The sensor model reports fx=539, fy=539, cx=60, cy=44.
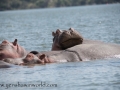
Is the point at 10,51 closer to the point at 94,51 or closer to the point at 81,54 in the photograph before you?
the point at 81,54

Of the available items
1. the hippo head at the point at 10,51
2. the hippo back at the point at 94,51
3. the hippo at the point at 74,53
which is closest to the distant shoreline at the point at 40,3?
the hippo at the point at 74,53

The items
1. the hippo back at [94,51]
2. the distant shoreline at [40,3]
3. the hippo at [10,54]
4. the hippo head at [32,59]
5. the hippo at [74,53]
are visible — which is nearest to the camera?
the hippo at [10,54]

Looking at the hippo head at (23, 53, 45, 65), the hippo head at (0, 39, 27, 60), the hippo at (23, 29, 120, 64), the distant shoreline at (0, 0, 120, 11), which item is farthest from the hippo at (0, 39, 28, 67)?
the distant shoreline at (0, 0, 120, 11)

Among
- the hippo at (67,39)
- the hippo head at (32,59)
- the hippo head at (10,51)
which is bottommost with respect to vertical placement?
the hippo head at (32,59)

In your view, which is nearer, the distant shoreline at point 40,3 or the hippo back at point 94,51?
the hippo back at point 94,51

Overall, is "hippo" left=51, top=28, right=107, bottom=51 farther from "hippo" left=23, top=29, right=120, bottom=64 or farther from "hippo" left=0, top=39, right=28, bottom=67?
"hippo" left=0, top=39, right=28, bottom=67

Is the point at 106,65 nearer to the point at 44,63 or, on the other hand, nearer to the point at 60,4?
the point at 44,63

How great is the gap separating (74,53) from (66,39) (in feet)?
1.36

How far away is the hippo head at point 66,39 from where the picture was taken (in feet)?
42.0

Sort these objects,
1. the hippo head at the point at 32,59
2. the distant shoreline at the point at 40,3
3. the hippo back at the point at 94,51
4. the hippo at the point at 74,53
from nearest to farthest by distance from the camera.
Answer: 1. the hippo head at the point at 32,59
2. the hippo at the point at 74,53
3. the hippo back at the point at 94,51
4. the distant shoreline at the point at 40,3

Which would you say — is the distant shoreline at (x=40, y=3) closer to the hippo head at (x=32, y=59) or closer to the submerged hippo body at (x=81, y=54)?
the submerged hippo body at (x=81, y=54)

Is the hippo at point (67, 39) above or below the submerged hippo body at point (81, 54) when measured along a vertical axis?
above

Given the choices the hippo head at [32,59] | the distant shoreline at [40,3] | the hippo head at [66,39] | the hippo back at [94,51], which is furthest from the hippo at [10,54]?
the distant shoreline at [40,3]

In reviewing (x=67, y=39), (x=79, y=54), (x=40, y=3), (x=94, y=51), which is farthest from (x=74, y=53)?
(x=40, y=3)
